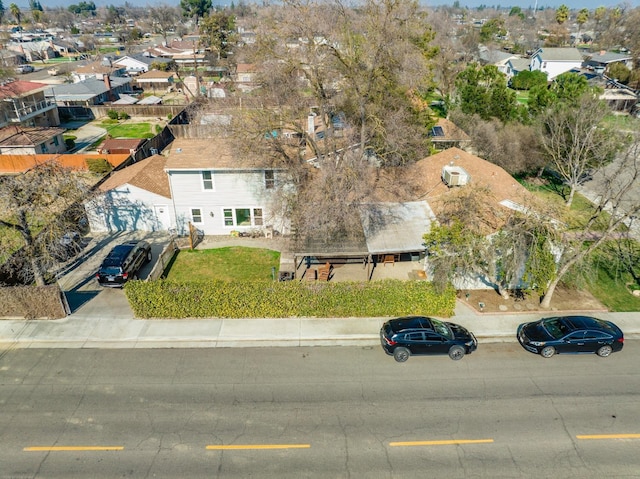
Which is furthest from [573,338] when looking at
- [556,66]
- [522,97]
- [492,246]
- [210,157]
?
[556,66]

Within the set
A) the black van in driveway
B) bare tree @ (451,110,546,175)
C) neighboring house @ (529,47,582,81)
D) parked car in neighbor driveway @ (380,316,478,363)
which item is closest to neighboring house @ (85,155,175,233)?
the black van in driveway

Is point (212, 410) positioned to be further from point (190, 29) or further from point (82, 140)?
point (190, 29)

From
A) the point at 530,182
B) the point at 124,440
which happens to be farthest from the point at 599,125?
the point at 124,440

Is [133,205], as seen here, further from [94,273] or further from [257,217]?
[257,217]

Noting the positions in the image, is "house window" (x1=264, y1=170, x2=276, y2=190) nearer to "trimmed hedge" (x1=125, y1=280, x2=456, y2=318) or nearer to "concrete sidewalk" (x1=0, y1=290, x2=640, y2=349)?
"trimmed hedge" (x1=125, y1=280, x2=456, y2=318)

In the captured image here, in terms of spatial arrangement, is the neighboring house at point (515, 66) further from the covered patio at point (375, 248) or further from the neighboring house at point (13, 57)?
the neighboring house at point (13, 57)

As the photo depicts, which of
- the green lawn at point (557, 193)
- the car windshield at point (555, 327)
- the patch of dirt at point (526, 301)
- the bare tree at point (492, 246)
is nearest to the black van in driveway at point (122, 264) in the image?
the bare tree at point (492, 246)
